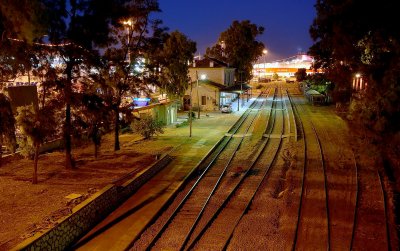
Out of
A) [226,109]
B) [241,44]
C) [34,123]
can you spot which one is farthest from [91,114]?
[241,44]

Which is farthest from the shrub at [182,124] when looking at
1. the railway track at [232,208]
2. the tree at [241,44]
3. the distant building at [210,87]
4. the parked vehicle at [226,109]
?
the tree at [241,44]

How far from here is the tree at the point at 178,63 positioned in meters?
34.8

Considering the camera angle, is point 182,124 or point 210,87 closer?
point 182,124

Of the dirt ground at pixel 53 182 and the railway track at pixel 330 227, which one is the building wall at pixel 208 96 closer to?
the dirt ground at pixel 53 182

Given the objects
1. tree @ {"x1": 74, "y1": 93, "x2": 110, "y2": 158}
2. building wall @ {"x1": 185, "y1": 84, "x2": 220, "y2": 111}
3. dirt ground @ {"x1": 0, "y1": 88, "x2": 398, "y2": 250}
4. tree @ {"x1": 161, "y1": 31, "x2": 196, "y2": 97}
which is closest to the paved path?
dirt ground @ {"x1": 0, "y1": 88, "x2": 398, "y2": 250}

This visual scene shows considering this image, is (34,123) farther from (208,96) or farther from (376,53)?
(208,96)

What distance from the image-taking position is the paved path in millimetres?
11781

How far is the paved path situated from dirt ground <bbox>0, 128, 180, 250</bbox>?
114 cm

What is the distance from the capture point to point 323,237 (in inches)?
462

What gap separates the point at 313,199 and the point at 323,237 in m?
3.36

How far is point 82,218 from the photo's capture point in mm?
12094

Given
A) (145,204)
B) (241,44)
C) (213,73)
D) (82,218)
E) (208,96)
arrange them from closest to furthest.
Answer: (82,218) → (145,204) → (208,96) → (213,73) → (241,44)

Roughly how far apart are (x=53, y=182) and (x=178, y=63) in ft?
69.4

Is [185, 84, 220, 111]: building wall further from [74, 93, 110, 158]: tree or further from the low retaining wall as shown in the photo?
the low retaining wall
